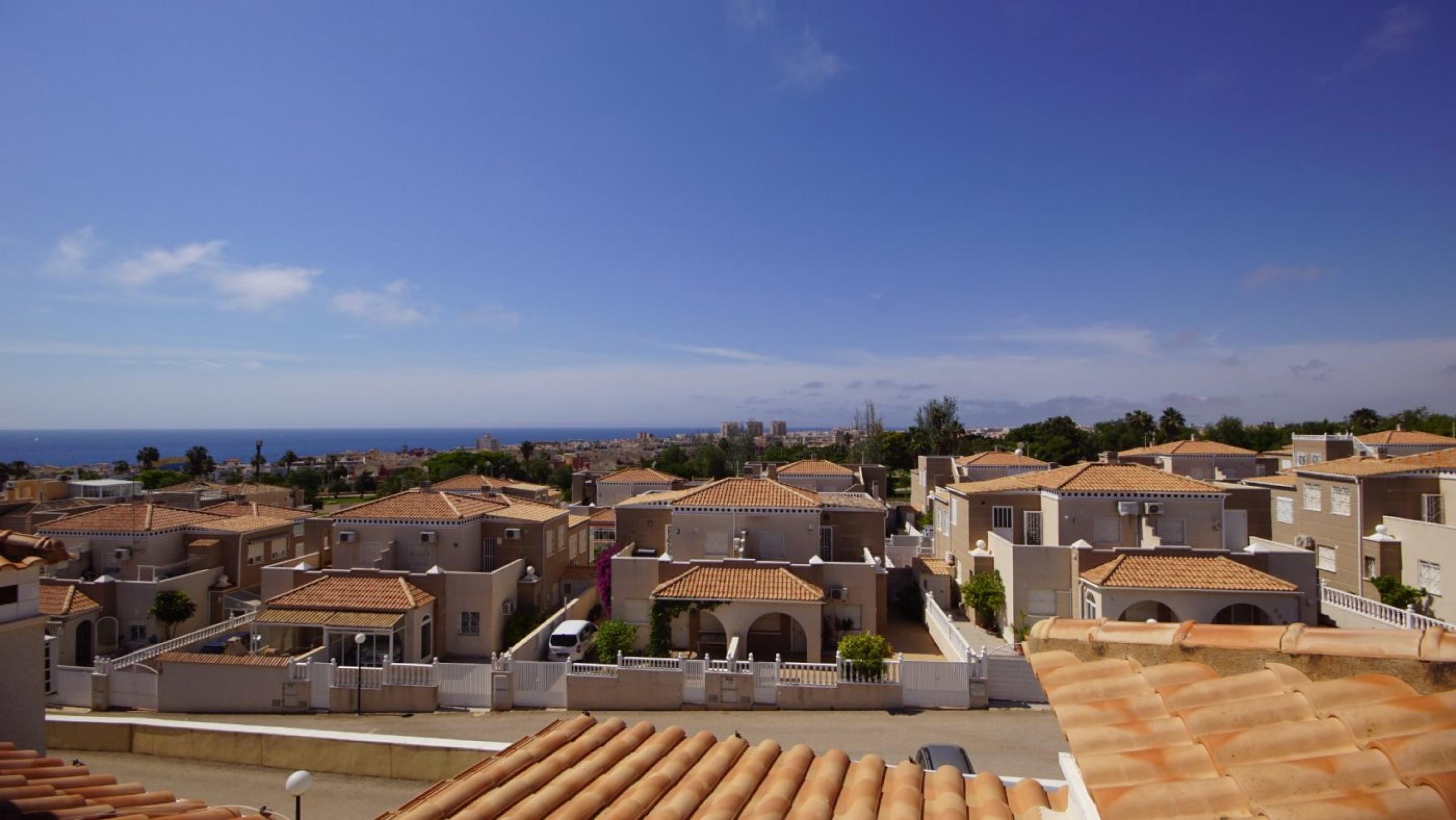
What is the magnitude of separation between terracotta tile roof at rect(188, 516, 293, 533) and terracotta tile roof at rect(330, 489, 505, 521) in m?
6.65

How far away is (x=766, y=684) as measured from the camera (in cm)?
1911

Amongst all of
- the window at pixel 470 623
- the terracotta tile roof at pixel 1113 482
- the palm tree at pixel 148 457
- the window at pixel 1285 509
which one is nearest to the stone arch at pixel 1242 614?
the terracotta tile roof at pixel 1113 482

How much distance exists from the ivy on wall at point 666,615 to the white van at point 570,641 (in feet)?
6.08

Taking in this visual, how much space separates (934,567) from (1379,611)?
13683 millimetres

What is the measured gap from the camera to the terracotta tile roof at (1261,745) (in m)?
2.51

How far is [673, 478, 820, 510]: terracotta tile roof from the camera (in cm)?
2528

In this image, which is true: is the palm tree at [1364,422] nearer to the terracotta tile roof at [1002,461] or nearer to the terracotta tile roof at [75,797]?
the terracotta tile roof at [1002,461]

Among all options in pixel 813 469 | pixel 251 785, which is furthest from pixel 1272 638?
pixel 813 469

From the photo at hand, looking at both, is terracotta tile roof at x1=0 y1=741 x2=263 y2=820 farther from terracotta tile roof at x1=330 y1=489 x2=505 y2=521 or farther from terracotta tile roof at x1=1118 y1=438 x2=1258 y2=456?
terracotta tile roof at x1=1118 y1=438 x2=1258 y2=456

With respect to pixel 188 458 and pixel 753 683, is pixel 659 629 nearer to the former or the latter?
pixel 753 683

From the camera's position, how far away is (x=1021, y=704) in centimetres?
1867

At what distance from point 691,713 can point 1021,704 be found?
8.81 m

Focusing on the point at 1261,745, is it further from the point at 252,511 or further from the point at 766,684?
the point at 252,511

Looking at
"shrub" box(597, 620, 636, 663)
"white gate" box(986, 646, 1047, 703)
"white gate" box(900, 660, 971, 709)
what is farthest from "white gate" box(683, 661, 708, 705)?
"white gate" box(986, 646, 1047, 703)
